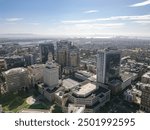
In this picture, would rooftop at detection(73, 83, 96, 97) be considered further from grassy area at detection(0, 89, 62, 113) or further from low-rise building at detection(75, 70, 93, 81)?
low-rise building at detection(75, 70, 93, 81)

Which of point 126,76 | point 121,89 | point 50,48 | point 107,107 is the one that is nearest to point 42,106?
point 107,107

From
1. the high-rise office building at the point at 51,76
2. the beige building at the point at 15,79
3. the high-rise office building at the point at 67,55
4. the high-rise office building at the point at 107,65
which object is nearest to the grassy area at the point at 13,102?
the beige building at the point at 15,79

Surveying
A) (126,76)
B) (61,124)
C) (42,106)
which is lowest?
(42,106)

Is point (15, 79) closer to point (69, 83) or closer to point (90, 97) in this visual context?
point (69, 83)

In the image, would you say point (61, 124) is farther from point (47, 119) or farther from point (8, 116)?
point (8, 116)

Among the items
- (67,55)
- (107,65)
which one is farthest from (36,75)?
(107,65)

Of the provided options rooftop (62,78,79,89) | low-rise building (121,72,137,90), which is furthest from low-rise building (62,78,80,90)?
low-rise building (121,72,137,90)
